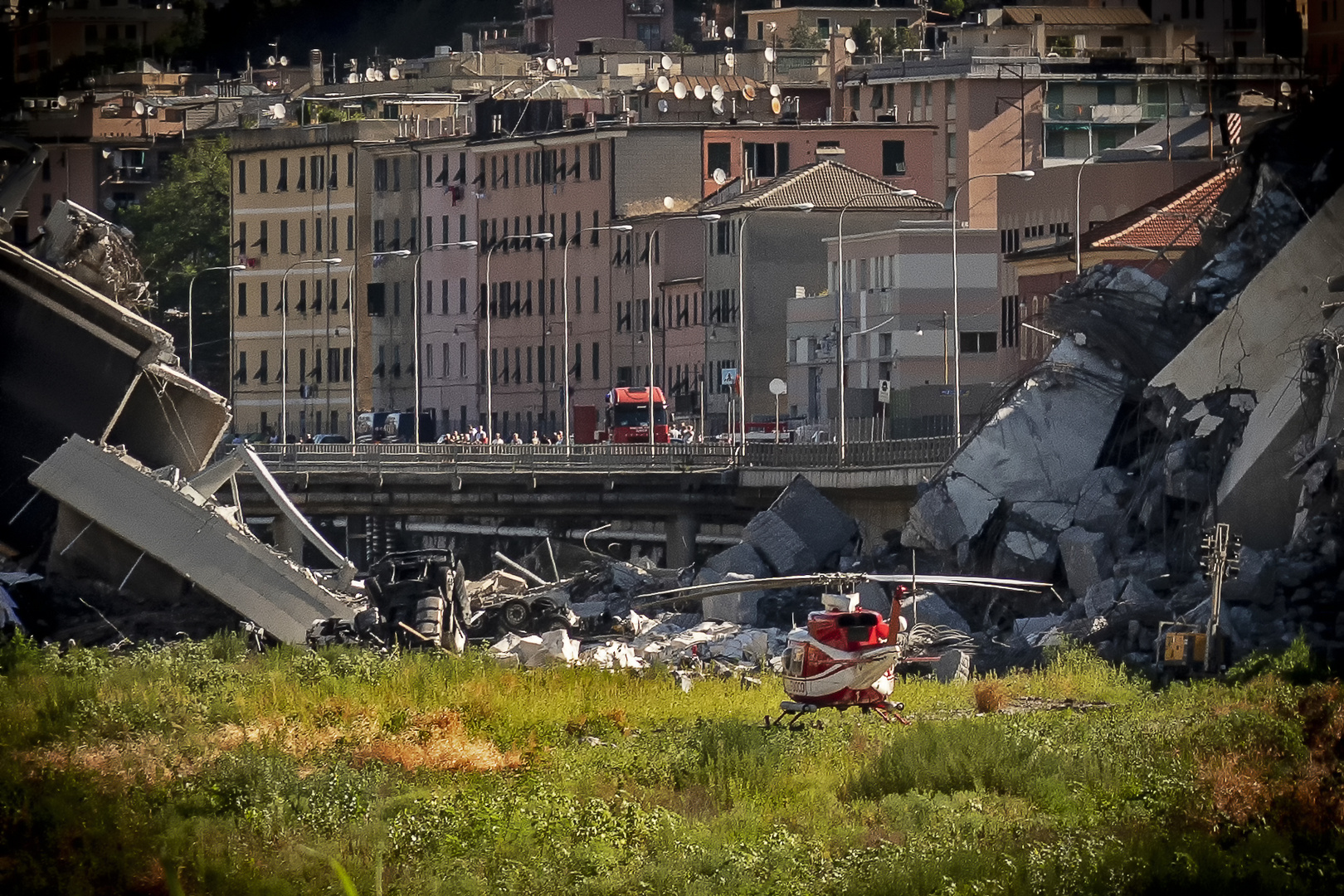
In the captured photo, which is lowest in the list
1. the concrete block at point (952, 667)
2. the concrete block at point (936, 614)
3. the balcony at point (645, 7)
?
the concrete block at point (936, 614)

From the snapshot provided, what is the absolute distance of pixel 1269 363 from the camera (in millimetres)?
58219

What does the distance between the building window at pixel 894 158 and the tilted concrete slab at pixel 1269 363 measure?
7524 cm

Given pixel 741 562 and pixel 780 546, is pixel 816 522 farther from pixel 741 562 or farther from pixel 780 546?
pixel 741 562

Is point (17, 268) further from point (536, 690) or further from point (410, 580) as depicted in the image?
point (536, 690)

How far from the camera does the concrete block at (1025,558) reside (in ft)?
201

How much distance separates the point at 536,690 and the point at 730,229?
76.7 meters

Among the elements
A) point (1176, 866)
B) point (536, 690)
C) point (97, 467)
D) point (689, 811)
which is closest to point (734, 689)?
point (536, 690)

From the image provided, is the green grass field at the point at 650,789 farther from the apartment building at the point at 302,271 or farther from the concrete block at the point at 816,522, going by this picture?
the apartment building at the point at 302,271

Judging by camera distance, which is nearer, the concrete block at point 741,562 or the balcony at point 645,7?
the concrete block at point 741,562

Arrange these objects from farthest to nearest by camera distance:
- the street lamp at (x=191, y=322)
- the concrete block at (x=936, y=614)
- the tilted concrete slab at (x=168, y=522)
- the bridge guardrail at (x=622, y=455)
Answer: the street lamp at (x=191, y=322), the bridge guardrail at (x=622, y=455), the tilted concrete slab at (x=168, y=522), the concrete block at (x=936, y=614)

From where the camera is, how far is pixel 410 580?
58.9 m

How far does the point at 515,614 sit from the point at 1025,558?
33.6 feet

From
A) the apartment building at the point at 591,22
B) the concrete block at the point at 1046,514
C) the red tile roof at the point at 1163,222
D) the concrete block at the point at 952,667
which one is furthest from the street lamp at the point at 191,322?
the concrete block at the point at 952,667

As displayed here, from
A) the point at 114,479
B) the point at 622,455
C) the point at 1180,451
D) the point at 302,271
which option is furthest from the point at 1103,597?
the point at 302,271
